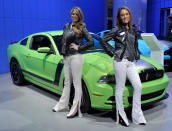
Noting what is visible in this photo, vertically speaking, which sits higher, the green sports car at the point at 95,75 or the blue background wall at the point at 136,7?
the blue background wall at the point at 136,7

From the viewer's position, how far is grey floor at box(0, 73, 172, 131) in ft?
11.3

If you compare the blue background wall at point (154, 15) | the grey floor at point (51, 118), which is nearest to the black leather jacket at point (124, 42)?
the grey floor at point (51, 118)

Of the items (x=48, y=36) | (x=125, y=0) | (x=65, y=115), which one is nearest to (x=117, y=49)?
(x=65, y=115)

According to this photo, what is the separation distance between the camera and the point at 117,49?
330 centimetres

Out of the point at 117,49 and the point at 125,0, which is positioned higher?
the point at 125,0

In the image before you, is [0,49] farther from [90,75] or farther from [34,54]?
[90,75]

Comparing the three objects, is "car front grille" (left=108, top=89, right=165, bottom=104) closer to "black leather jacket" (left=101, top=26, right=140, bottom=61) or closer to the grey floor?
the grey floor

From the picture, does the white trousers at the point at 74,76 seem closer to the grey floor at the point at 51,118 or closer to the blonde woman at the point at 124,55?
the grey floor at the point at 51,118

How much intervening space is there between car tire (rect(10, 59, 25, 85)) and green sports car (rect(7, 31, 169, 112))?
56 centimetres

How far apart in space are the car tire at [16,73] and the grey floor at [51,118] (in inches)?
30.3

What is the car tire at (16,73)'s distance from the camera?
18.3 ft

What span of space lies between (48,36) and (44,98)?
1.29 metres

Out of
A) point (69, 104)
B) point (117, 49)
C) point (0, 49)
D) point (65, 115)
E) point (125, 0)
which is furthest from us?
point (125, 0)

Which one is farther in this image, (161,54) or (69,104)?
(161,54)
